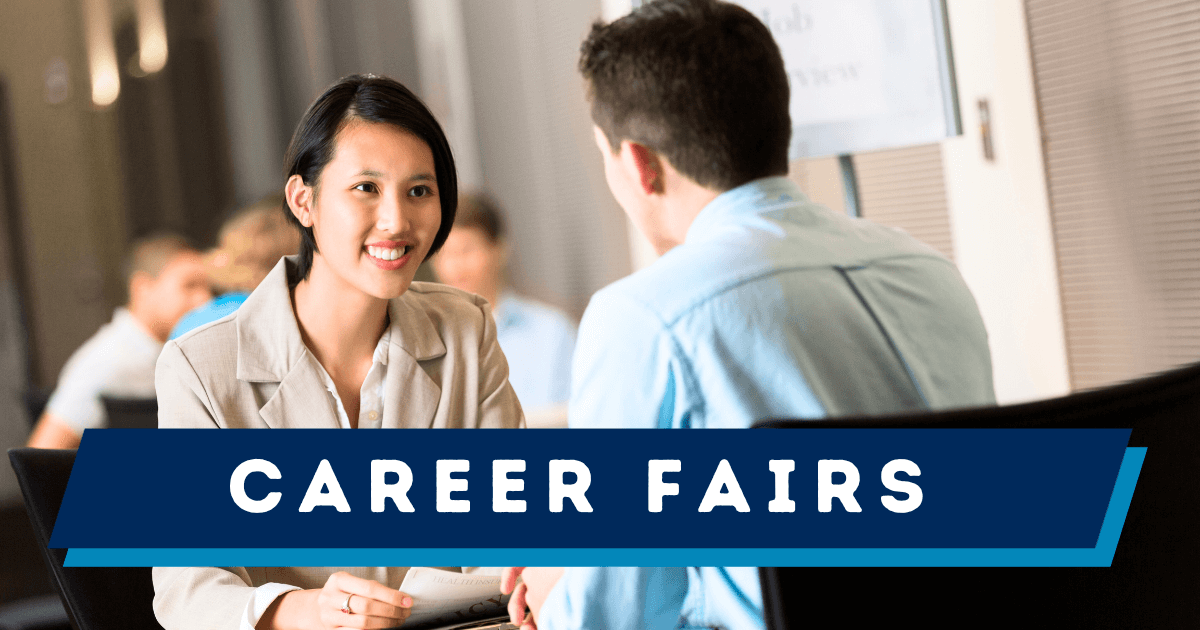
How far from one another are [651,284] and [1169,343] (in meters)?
2.19

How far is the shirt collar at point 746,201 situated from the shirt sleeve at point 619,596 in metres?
0.39

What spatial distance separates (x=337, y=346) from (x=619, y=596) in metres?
0.43

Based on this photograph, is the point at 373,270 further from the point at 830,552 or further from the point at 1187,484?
the point at 1187,484

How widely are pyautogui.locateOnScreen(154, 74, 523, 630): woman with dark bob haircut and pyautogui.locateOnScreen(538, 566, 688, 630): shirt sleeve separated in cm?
18

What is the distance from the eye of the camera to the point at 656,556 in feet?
3.10

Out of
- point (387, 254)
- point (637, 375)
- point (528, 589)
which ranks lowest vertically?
point (528, 589)

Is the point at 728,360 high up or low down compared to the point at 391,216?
down

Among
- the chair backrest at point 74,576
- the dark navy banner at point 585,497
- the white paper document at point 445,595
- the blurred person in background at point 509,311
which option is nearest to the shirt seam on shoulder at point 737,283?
the dark navy banner at point 585,497

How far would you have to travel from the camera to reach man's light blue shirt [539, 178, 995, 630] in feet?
3.20

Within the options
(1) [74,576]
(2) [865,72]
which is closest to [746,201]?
(1) [74,576]

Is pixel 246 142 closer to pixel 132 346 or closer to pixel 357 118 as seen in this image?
pixel 132 346

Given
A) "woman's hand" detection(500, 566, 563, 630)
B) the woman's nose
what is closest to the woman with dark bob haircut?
the woman's nose

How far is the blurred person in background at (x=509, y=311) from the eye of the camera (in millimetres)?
3447

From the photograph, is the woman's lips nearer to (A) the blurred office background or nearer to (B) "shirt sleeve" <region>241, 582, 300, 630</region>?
(B) "shirt sleeve" <region>241, 582, 300, 630</region>
